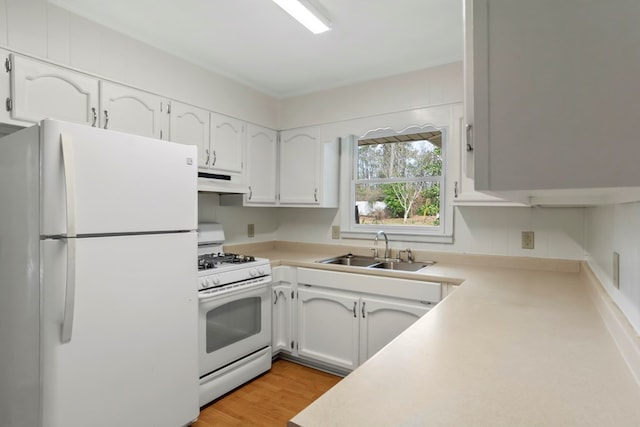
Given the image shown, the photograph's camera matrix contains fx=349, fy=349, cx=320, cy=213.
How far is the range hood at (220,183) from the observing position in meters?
2.39

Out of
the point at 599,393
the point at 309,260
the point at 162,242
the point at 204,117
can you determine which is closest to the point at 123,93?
the point at 204,117

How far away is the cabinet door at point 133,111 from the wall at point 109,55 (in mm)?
74

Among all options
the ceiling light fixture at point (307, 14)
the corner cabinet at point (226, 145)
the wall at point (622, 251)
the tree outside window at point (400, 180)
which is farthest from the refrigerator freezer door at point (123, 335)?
the wall at point (622, 251)

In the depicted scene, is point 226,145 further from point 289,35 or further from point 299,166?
point 289,35

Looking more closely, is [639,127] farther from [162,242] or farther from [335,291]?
[335,291]

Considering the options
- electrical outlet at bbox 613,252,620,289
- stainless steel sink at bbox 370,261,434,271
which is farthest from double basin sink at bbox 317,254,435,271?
electrical outlet at bbox 613,252,620,289

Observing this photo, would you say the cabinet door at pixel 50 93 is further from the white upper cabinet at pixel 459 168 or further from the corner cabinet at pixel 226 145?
the white upper cabinet at pixel 459 168

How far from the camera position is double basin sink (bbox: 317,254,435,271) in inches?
105

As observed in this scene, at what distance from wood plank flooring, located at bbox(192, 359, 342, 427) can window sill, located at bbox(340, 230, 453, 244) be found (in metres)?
1.14

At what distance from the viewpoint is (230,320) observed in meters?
2.31

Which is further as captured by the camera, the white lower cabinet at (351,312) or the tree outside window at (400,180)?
the tree outside window at (400,180)

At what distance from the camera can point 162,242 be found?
1.76 m

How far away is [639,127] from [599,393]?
586mm

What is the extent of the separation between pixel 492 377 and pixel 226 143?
240 centimetres
